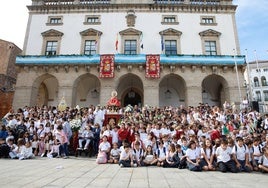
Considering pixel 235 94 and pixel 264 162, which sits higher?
pixel 235 94

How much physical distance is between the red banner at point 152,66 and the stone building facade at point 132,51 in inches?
14.1

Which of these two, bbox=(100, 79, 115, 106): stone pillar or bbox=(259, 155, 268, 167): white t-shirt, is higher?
bbox=(100, 79, 115, 106): stone pillar

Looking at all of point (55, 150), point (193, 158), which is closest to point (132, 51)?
point (55, 150)

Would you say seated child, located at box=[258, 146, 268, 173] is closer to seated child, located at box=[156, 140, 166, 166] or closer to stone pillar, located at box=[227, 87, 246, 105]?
seated child, located at box=[156, 140, 166, 166]

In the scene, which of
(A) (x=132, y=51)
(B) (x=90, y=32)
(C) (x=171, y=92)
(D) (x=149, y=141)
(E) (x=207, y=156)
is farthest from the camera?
(C) (x=171, y=92)

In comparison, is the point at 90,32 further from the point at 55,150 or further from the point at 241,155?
the point at 241,155

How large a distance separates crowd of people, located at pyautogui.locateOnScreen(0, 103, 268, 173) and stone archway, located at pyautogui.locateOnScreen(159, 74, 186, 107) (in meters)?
8.61

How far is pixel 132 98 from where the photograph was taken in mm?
22781

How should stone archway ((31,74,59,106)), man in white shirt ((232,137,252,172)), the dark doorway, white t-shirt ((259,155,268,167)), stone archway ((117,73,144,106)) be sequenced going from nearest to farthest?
white t-shirt ((259,155,268,167)), man in white shirt ((232,137,252,172)), stone archway ((117,73,144,106)), stone archway ((31,74,59,106)), the dark doorway

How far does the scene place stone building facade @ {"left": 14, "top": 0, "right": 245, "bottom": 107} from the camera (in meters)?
19.2

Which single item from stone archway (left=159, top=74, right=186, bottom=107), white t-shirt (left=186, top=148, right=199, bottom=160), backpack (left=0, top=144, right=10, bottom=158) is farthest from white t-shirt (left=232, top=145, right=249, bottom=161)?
stone archway (left=159, top=74, right=186, bottom=107)

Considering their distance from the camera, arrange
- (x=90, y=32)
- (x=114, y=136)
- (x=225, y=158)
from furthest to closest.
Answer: (x=90, y=32), (x=114, y=136), (x=225, y=158)

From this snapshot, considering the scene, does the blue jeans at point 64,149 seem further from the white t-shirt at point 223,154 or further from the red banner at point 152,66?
the red banner at point 152,66

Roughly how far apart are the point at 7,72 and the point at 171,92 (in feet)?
77.5
